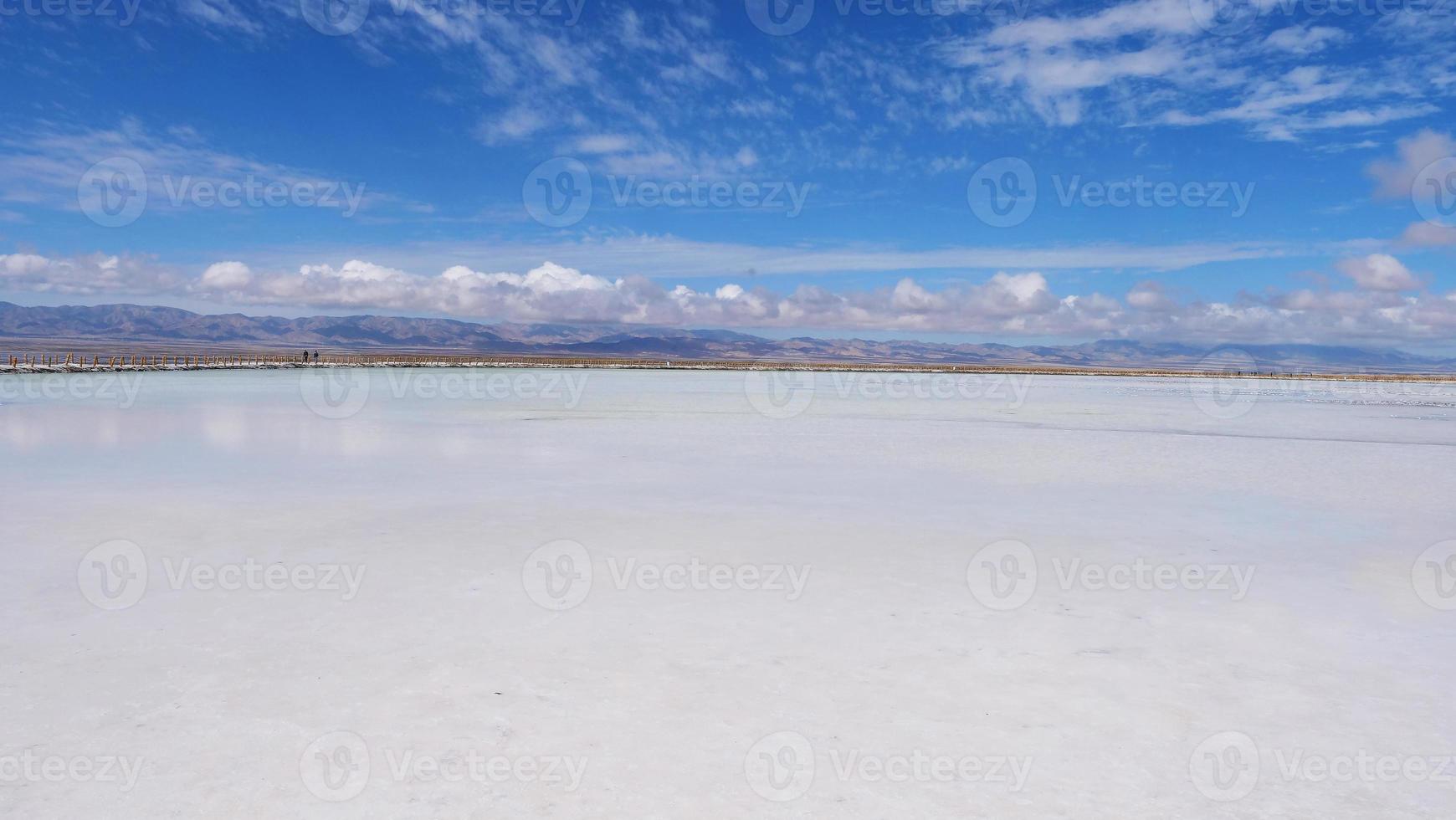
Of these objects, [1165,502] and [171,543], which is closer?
[171,543]

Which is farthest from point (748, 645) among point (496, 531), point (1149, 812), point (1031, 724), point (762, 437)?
point (762, 437)

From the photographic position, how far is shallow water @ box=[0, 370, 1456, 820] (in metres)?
3.48

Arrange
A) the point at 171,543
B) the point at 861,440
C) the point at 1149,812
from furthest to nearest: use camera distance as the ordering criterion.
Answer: the point at 861,440
the point at 171,543
the point at 1149,812

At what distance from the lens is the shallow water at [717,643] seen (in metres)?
3.48

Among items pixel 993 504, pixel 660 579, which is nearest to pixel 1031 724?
pixel 660 579

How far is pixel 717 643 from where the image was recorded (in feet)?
16.8

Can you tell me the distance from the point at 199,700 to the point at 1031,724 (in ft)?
12.4

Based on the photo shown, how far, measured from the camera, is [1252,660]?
4.93 m

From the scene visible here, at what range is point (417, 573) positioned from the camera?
6.62 metres

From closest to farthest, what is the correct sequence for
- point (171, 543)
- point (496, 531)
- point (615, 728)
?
point (615, 728) < point (171, 543) < point (496, 531)

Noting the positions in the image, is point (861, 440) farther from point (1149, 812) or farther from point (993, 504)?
point (1149, 812)

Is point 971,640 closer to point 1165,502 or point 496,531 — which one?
point 496,531

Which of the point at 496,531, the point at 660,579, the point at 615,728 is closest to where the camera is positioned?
the point at 615,728

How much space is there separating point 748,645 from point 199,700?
2.70m
